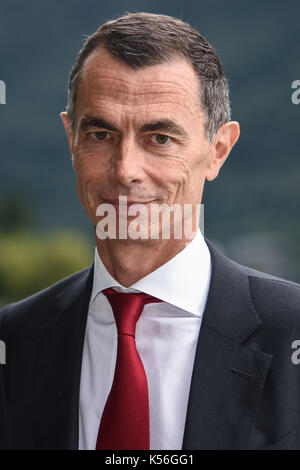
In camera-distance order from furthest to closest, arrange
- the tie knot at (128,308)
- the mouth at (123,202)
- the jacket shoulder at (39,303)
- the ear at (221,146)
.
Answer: the jacket shoulder at (39,303) < the ear at (221,146) < the tie knot at (128,308) < the mouth at (123,202)

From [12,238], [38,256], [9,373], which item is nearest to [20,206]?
[12,238]

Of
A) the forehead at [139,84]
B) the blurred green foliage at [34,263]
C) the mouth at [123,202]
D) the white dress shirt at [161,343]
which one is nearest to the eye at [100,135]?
the forehead at [139,84]

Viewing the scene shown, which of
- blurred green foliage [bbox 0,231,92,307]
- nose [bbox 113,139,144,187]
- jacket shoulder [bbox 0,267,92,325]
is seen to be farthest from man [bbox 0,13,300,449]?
blurred green foliage [bbox 0,231,92,307]

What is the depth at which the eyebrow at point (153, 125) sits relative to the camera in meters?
2.26

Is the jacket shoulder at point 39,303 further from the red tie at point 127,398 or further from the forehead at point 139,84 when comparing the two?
the forehead at point 139,84

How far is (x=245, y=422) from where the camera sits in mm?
2207

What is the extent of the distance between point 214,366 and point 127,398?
0.33 meters

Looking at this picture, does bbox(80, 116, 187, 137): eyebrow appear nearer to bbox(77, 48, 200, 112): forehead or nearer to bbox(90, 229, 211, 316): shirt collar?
bbox(77, 48, 200, 112): forehead

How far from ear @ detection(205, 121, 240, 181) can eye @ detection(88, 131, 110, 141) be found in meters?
0.44

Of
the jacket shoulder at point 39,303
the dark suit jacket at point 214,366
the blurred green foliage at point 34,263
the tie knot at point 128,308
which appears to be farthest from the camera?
the blurred green foliage at point 34,263

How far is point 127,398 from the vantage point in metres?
2.38

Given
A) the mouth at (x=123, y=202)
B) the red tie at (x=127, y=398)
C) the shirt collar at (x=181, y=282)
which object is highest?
the mouth at (x=123, y=202)

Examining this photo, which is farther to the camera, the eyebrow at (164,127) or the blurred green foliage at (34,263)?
the blurred green foliage at (34,263)

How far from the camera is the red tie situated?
2.33m
